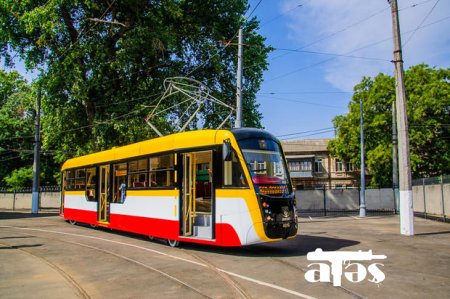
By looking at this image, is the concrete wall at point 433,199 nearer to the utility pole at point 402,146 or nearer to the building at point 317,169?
the utility pole at point 402,146

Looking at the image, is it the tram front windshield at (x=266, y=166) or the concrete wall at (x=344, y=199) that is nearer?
the tram front windshield at (x=266, y=166)

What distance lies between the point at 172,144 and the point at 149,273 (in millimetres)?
4658

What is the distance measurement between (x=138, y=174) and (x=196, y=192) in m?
3.20

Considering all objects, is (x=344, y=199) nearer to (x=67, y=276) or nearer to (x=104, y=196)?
(x=104, y=196)

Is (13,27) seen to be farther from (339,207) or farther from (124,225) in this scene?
(339,207)

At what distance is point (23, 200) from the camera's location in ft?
134

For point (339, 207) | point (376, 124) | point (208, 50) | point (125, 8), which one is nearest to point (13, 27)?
point (125, 8)

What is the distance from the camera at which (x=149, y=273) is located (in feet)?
27.9

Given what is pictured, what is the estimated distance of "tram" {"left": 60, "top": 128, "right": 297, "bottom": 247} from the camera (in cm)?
1022

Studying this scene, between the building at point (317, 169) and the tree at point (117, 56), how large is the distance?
110 ft

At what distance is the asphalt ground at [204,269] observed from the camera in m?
6.93

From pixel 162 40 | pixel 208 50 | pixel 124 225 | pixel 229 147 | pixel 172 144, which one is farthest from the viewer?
pixel 208 50
